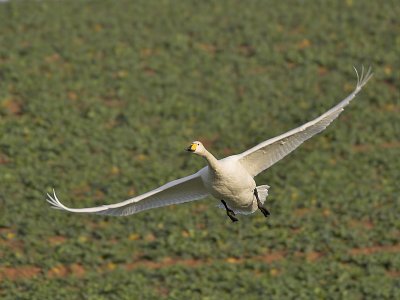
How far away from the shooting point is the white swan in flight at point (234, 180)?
12930mm

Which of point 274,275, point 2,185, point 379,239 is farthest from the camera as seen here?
point 2,185

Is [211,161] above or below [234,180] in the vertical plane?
above

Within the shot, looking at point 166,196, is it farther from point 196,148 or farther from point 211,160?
point 196,148

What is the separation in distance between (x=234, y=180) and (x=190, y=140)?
9968mm

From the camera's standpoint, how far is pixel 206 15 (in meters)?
29.5

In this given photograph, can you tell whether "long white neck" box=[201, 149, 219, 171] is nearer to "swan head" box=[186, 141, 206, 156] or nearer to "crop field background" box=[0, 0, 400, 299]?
"swan head" box=[186, 141, 206, 156]

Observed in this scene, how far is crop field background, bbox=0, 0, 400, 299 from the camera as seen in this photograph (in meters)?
17.7

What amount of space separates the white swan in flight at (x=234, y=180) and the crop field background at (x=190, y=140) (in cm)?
349

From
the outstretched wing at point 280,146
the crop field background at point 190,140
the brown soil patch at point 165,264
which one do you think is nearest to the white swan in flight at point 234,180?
the outstretched wing at point 280,146

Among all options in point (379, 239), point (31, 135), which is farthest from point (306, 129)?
point (31, 135)

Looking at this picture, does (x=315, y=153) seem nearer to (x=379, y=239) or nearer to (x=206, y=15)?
(x=379, y=239)

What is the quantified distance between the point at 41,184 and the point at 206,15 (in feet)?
35.8

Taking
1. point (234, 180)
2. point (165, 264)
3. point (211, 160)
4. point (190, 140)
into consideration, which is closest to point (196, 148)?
point (211, 160)

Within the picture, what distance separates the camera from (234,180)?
1297 centimetres
